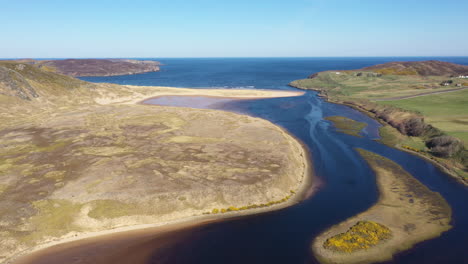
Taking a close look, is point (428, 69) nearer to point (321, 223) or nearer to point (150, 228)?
point (321, 223)

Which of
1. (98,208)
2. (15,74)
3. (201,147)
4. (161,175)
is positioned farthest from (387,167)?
(15,74)

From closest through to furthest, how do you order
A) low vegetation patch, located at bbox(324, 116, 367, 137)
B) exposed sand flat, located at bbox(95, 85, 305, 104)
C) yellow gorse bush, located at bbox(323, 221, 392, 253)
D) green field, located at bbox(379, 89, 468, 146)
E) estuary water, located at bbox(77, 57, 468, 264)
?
estuary water, located at bbox(77, 57, 468, 264)
yellow gorse bush, located at bbox(323, 221, 392, 253)
green field, located at bbox(379, 89, 468, 146)
low vegetation patch, located at bbox(324, 116, 367, 137)
exposed sand flat, located at bbox(95, 85, 305, 104)

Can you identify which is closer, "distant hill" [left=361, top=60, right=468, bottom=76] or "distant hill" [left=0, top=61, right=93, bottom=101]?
"distant hill" [left=0, top=61, right=93, bottom=101]

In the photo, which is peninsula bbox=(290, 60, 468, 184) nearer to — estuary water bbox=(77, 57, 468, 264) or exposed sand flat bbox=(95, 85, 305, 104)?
estuary water bbox=(77, 57, 468, 264)

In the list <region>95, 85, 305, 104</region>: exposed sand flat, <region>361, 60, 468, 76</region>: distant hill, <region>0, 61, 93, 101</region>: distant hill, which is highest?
<region>361, 60, 468, 76</region>: distant hill

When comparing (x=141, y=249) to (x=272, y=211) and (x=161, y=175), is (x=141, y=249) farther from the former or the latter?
(x=272, y=211)

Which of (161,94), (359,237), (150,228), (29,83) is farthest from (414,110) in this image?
(29,83)

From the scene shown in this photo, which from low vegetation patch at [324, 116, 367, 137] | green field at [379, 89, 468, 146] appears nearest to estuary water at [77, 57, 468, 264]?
low vegetation patch at [324, 116, 367, 137]

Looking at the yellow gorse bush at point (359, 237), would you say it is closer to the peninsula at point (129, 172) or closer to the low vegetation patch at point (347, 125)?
the peninsula at point (129, 172)
